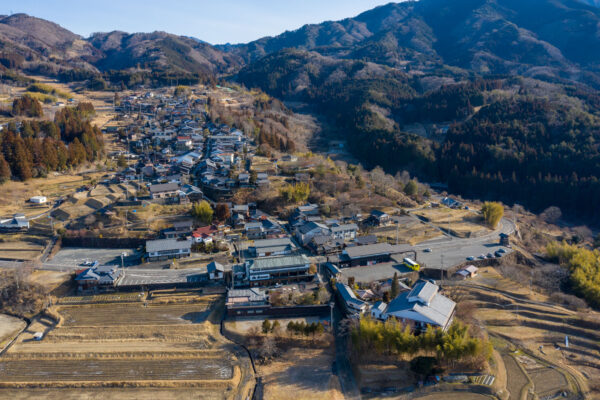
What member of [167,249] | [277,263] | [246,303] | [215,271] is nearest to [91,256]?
[167,249]

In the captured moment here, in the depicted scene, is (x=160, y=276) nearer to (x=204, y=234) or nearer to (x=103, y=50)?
(x=204, y=234)

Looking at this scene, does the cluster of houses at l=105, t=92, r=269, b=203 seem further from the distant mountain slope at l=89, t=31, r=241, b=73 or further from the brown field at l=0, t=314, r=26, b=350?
the distant mountain slope at l=89, t=31, r=241, b=73

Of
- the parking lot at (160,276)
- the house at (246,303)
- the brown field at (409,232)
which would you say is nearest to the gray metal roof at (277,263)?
the house at (246,303)

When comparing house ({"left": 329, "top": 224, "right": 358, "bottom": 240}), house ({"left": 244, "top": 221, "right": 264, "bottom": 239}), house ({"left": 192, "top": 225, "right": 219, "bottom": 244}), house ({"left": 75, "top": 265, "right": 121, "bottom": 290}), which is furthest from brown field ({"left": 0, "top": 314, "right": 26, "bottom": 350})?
house ({"left": 329, "top": 224, "right": 358, "bottom": 240})

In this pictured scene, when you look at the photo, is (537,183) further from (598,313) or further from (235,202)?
(235,202)

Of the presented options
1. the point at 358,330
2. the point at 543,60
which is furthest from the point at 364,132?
the point at 543,60

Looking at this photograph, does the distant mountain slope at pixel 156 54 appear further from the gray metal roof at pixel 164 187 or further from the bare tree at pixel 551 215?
the bare tree at pixel 551 215
